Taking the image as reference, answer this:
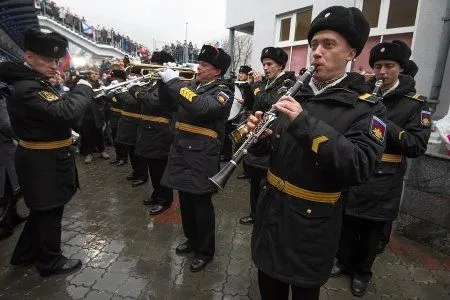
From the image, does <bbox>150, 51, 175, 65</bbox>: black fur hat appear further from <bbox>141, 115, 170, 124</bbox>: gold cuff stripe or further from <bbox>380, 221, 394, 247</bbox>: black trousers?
<bbox>380, 221, 394, 247</bbox>: black trousers

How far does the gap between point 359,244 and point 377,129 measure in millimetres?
2023

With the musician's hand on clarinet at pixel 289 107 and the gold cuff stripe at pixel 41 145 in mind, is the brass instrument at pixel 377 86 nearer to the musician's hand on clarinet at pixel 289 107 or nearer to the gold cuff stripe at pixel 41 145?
the musician's hand on clarinet at pixel 289 107

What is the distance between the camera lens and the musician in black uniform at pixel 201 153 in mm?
3416

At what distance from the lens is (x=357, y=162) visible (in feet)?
5.50

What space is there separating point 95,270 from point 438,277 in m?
3.94

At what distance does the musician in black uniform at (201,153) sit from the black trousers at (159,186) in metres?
1.47

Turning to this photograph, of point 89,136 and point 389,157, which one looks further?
point 89,136

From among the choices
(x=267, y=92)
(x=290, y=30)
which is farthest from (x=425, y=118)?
(x=290, y=30)

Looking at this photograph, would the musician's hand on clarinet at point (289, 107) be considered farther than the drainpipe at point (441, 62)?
No

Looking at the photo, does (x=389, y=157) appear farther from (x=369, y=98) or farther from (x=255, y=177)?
(x=255, y=177)

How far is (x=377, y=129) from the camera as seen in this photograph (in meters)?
1.82

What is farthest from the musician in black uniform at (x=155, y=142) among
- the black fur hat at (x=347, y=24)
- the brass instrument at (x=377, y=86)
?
the black fur hat at (x=347, y=24)

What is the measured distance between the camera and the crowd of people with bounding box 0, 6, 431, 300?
1.85 meters

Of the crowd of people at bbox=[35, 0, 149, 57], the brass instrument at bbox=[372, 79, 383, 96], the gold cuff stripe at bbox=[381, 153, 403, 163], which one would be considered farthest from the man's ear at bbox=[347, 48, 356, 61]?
the crowd of people at bbox=[35, 0, 149, 57]
